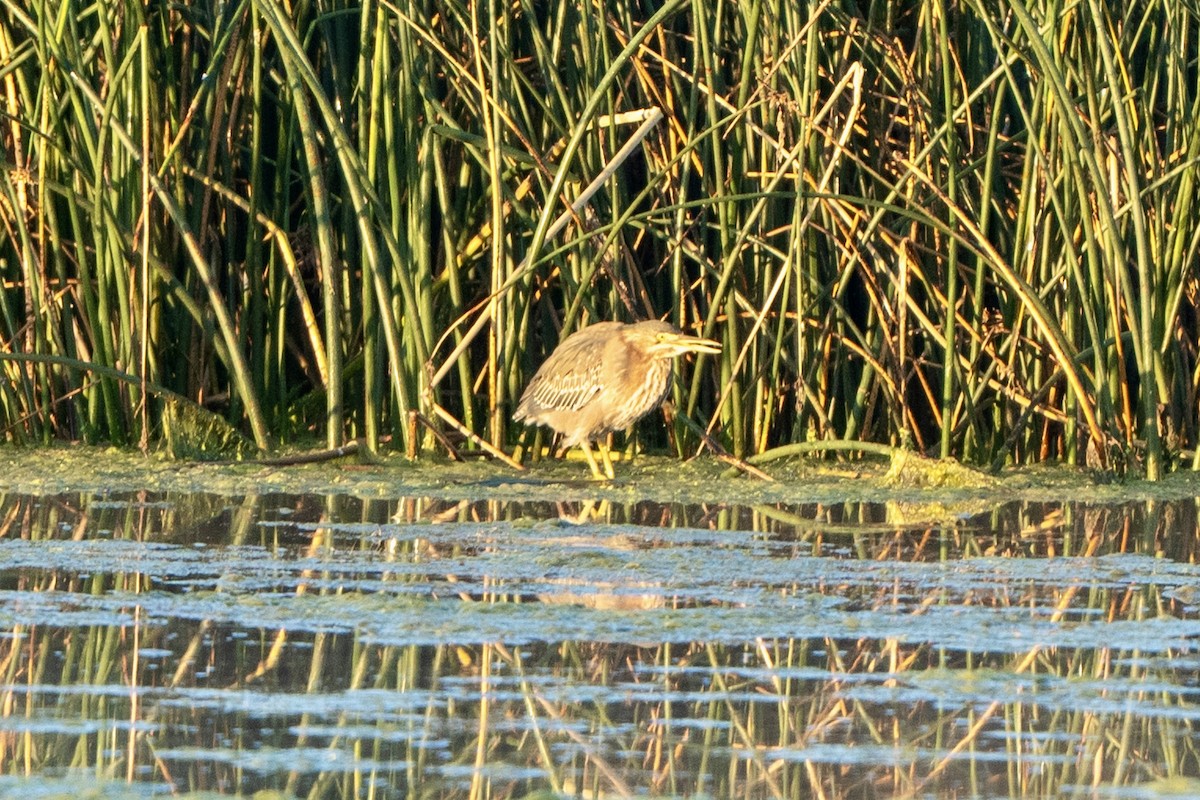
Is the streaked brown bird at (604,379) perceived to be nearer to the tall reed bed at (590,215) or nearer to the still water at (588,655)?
the tall reed bed at (590,215)

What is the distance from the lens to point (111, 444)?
671cm

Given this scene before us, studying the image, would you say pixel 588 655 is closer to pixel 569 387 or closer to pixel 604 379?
pixel 604 379

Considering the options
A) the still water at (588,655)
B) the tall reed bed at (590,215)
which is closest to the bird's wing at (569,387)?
the tall reed bed at (590,215)

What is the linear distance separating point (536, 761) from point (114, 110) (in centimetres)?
400

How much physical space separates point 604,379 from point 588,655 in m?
2.84

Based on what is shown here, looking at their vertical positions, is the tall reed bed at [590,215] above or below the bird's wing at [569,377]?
above

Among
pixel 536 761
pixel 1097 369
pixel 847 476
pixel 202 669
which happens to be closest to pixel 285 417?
pixel 847 476

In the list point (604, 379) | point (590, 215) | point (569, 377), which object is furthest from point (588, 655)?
point (590, 215)

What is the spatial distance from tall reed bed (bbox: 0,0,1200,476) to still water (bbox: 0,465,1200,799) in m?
1.11

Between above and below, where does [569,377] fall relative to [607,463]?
above

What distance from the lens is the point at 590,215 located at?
6.85 metres

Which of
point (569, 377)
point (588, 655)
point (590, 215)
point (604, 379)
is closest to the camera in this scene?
point (588, 655)

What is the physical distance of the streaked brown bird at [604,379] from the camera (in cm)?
648

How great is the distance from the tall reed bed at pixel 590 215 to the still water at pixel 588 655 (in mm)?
1106
